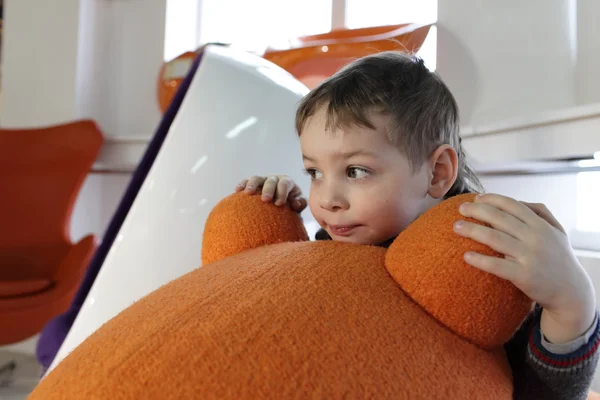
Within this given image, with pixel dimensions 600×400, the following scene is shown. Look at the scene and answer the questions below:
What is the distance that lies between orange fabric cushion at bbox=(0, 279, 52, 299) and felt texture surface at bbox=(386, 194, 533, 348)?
51.7 inches

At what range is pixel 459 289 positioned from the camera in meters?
0.36

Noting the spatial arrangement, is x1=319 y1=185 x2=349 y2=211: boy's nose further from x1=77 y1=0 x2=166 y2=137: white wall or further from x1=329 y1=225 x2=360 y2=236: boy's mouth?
x1=77 y1=0 x2=166 y2=137: white wall

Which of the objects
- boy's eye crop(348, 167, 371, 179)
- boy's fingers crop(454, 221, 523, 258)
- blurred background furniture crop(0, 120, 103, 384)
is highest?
boy's eye crop(348, 167, 371, 179)

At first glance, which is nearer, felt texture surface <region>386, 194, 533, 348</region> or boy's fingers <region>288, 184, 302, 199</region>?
felt texture surface <region>386, 194, 533, 348</region>

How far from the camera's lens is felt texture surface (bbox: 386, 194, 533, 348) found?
0.36m

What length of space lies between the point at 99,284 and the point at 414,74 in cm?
50

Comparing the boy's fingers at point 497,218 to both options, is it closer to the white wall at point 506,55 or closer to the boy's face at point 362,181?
the boy's face at point 362,181

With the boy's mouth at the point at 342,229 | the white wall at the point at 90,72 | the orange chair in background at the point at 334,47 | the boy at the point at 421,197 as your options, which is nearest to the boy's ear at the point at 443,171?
the boy at the point at 421,197

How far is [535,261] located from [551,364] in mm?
114

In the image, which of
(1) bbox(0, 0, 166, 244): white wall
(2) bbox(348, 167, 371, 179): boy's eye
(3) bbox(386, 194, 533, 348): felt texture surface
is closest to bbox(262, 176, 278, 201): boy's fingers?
(2) bbox(348, 167, 371, 179): boy's eye

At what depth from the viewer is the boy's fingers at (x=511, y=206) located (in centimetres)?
38

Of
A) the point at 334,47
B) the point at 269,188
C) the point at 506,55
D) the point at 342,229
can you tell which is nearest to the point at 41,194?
the point at 334,47

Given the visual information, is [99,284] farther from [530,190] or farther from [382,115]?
[530,190]

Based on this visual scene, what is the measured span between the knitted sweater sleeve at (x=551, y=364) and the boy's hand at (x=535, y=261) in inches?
0.5
